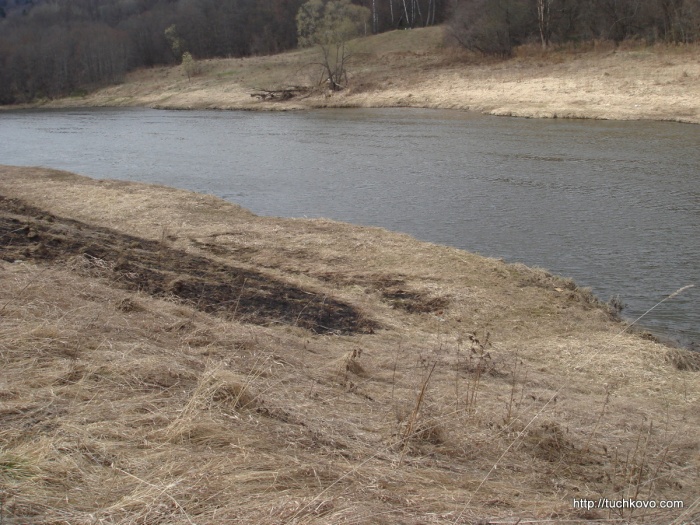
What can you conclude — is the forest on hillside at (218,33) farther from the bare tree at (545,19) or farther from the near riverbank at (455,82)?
the near riverbank at (455,82)

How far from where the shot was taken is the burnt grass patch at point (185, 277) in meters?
8.50

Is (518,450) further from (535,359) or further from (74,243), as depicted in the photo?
(74,243)

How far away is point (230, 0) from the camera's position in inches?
3406

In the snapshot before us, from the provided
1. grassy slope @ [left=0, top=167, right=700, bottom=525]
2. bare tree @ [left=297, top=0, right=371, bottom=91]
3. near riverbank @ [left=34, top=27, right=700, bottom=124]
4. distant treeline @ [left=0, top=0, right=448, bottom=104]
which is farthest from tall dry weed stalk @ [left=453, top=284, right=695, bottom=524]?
distant treeline @ [left=0, top=0, right=448, bottom=104]

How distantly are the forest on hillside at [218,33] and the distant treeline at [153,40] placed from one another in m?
0.11

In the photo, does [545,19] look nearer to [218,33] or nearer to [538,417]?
[218,33]

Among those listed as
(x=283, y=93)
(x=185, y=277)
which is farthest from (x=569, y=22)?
(x=185, y=277)

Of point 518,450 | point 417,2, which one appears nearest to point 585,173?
point 518,450

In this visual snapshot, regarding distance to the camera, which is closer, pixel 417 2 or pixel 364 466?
pixel 364 466

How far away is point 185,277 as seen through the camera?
9.49 metres

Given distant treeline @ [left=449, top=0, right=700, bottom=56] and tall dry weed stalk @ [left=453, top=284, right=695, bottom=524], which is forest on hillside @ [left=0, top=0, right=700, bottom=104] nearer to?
distant treeline @ [left=449, top=0, right=700, bottom=56]

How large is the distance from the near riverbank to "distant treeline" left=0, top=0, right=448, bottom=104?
644cm

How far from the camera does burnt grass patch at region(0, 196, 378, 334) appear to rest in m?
8.50

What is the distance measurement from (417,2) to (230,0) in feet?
78.8
